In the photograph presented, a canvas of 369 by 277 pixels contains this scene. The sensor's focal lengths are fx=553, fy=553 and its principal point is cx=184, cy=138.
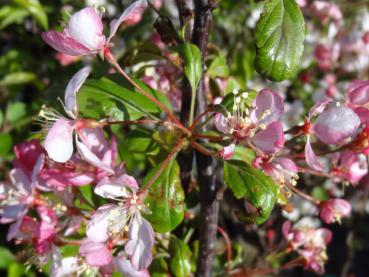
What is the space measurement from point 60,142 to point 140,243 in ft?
0.69

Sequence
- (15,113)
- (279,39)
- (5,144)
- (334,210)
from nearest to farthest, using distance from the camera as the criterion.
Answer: (279,39), (334,210), (5,144), (15,113)

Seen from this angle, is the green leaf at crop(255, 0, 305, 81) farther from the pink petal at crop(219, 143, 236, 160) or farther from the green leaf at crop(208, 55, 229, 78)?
the green leaf at crop(208, 55, 229, 78)

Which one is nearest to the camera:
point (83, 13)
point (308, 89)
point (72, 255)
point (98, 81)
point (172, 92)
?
point (83, 13)

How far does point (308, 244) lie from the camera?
1.37m

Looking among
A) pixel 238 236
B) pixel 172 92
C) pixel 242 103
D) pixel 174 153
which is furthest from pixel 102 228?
pixel 238 236

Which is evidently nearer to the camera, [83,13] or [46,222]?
[83,13]

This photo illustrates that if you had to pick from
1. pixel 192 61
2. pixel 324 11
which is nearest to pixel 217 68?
pixel 192 61

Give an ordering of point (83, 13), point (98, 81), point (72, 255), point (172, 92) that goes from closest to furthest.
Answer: point (83, 13) < point (98, 81) < point (72, 255) < point (172, 92)

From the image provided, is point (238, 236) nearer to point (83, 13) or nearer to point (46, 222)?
point (46, 222)

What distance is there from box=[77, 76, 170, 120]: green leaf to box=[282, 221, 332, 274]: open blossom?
0.55m

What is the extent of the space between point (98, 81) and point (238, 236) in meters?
2.00

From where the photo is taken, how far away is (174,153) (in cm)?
94

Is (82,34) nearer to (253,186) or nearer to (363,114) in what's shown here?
(253,186)

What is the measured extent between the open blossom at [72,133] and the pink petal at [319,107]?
1.18 ft
